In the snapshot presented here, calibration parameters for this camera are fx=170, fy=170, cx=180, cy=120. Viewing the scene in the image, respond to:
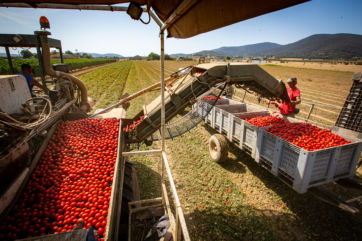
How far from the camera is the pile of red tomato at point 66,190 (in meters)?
2.47

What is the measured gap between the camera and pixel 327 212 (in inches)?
167

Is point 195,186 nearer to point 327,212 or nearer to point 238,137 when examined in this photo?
point 238,137

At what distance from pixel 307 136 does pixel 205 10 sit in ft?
13.4

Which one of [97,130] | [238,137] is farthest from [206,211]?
[97,130]

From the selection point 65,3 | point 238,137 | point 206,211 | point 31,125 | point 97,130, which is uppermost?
point 65,3

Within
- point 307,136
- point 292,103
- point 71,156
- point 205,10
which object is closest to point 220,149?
point 307,136

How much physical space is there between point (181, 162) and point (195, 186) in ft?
4.26

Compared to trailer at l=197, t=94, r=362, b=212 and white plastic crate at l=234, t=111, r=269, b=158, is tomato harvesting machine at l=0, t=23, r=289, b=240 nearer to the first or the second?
white plastic crate at l=234, t=111, r=269, b=158

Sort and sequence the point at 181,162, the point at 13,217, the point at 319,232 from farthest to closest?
the point at 181,162, the point at 319,232, the point at 13,217

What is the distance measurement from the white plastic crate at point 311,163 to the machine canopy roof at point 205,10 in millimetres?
3085

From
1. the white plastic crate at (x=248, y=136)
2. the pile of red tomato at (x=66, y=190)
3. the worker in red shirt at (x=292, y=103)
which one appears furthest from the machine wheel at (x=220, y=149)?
the pile of red tomato at (x=66, y=190)

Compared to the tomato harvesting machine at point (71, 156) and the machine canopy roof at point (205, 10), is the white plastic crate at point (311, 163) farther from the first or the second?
the machine canopy roof at point (205, 10)

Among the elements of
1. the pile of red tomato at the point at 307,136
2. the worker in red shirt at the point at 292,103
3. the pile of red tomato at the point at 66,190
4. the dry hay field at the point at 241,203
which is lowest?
the dry hay field at the point at 241,203

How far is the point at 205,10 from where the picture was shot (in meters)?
1.89
